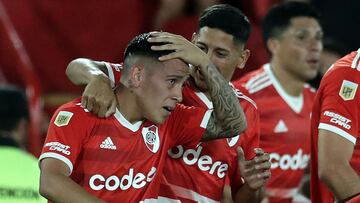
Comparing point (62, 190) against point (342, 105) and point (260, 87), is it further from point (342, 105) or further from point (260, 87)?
point (260, 87)

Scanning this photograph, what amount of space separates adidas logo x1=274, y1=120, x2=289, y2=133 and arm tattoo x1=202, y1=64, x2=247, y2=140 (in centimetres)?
151

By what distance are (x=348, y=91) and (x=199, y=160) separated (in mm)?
868

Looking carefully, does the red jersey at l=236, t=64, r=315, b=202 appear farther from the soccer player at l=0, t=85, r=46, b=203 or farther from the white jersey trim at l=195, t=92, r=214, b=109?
the soccer player at l=0, t=85, r=46, b=203

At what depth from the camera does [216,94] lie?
13.5 ft

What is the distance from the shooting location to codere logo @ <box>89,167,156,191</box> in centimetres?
389

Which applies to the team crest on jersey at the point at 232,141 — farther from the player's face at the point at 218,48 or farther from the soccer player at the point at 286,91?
the soccer player at the point at 286,91

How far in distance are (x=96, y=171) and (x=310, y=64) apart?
2.49m

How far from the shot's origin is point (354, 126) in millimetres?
3914

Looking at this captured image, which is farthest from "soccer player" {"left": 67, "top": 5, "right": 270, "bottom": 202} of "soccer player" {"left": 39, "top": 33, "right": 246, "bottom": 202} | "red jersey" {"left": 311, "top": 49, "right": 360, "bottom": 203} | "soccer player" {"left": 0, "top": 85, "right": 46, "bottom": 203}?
"soccer player" {"left": 0, "top": 85, "right": 46, "bottom": 203}

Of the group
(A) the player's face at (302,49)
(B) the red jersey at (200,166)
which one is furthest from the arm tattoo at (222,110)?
(A) the player's face at (302,49)

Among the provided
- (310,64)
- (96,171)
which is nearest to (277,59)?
(310,64)

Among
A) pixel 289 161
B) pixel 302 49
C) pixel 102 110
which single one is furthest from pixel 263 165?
pixel 302 49

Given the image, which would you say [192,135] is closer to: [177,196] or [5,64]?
[177,196]

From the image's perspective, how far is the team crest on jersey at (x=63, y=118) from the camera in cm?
381
